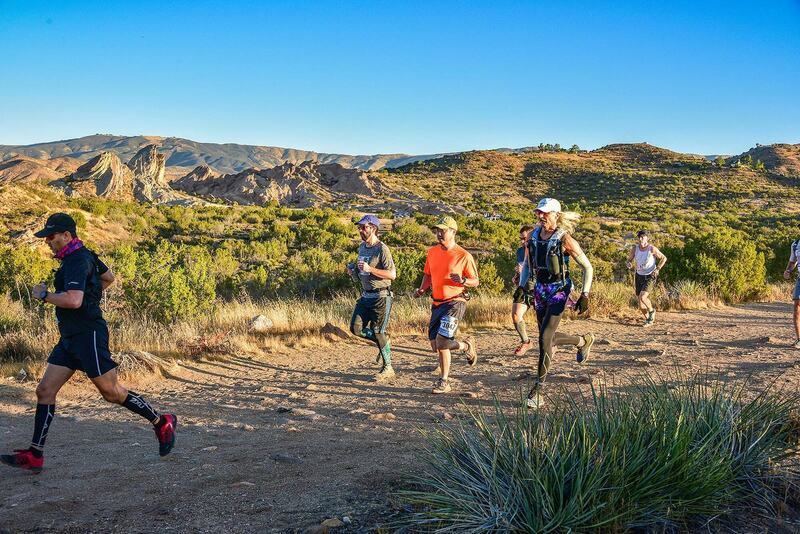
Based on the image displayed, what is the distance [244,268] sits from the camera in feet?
69.7

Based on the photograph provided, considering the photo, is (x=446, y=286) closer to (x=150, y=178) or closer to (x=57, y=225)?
(x=57, y=225)

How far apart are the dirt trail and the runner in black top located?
33 centimetres

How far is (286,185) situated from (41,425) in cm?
5457

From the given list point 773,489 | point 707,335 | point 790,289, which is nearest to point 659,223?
point 790,289

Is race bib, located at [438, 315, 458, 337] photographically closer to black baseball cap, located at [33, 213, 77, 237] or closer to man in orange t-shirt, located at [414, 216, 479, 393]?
man in orange t-shirt, located at [414, 216, 479, 393]

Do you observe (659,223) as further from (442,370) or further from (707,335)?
(442,370)

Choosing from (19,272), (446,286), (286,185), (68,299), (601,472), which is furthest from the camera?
(286,185)

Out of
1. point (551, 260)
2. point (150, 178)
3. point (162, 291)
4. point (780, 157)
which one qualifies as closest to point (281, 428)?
point (551, 260)

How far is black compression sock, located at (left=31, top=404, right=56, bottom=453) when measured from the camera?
4859 millimetres

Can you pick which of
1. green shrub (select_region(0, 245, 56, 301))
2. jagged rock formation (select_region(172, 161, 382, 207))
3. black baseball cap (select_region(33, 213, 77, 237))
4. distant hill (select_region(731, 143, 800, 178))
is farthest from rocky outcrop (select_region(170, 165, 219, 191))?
black baseball cap (select_region(33, 213, 77, 237))

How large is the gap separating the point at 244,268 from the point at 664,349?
48.2ft

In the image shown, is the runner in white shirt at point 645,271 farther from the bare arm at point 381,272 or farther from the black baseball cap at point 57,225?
the black baseball cap at point 57,225

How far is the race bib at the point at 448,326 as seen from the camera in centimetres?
717

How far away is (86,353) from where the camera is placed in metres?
4.80
